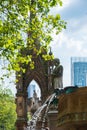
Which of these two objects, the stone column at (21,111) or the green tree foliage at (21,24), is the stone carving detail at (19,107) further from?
the green tree foliage at (21,24)

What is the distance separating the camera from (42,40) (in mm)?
20828

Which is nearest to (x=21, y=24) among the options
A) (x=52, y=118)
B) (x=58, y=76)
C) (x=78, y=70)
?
(x=52, y=118)

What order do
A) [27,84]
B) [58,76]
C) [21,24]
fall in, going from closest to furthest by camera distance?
[21,24], [58,76], [27,84]

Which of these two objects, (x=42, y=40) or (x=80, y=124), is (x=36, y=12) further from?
(x=80, y=124)

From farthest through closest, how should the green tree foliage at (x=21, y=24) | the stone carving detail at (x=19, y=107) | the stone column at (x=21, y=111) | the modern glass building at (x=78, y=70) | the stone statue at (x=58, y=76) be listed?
the modern glass building at (x=78, y=70)
the stone carving detail at (x=19, y=107)
the stone column at (x=21, y=111)
the stone statue at (x=58, y=76)
the green tree foliage at (x=21, y=24)

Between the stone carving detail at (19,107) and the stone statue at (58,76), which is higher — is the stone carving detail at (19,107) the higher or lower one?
the lower one

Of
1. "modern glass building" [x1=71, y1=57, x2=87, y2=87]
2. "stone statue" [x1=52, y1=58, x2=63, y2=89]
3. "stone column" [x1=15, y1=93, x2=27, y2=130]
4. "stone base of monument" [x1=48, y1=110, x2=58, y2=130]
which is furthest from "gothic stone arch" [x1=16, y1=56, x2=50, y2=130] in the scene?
"modern glass building" [x1=71, y1=57, x2=87, y2=87]

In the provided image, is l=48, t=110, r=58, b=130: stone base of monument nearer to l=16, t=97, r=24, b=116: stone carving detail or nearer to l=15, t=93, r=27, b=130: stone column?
l=15, t=93, r=27, b=130: stone column

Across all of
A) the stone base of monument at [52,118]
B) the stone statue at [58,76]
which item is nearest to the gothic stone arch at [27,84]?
the stone statue at [58,76]

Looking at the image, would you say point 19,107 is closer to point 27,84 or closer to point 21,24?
point 27,84

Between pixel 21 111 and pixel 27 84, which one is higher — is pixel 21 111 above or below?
below

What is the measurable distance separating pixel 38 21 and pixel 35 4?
75cm

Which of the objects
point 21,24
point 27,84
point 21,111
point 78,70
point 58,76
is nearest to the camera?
point 21,24

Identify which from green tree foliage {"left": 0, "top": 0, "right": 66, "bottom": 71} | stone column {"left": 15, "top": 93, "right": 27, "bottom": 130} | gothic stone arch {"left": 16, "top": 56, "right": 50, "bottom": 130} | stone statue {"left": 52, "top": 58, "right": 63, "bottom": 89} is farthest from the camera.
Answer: gothic stone arch {"left": 16, "top": 56, "right": 50, "bottom": 130}
